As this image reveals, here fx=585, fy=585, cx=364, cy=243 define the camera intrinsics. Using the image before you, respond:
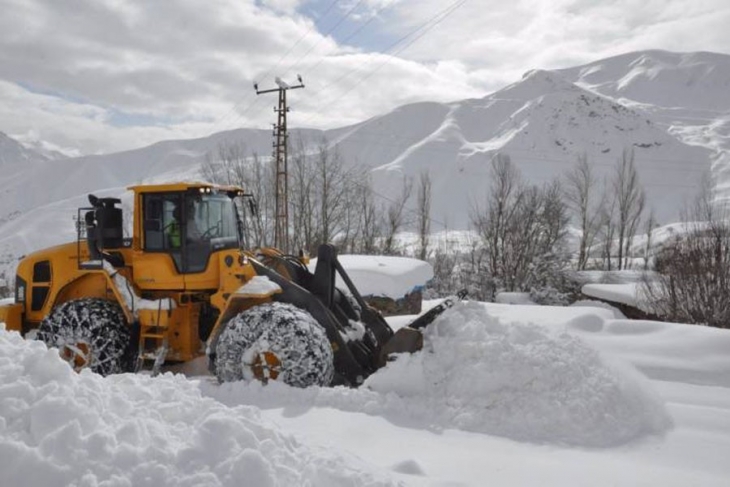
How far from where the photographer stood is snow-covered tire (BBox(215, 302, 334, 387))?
17.5 ft

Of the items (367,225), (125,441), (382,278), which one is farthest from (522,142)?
(125,441)

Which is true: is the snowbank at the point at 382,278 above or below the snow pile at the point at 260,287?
below

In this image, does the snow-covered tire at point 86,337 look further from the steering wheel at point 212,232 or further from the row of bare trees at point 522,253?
the row of bare trees at point 522,253

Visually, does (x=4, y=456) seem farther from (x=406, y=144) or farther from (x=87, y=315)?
(x=406, y=144)

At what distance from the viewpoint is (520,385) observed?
15.9ft

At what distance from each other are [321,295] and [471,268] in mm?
23938

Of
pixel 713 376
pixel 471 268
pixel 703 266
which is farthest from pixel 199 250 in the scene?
pixel 471 268

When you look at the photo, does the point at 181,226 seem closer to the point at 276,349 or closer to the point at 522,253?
the point at 276,349

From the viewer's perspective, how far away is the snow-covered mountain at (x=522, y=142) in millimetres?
103125

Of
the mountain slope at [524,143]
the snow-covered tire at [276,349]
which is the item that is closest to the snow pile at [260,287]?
the snow-covered tire at [276,349]

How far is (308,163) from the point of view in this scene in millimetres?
35094

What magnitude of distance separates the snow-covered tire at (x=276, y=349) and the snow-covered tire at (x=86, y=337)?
1.55 m

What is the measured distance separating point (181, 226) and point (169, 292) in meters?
0.81

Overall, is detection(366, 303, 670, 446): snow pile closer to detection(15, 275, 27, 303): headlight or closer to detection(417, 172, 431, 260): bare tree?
detection(15, 275, 27, 303): headlight
